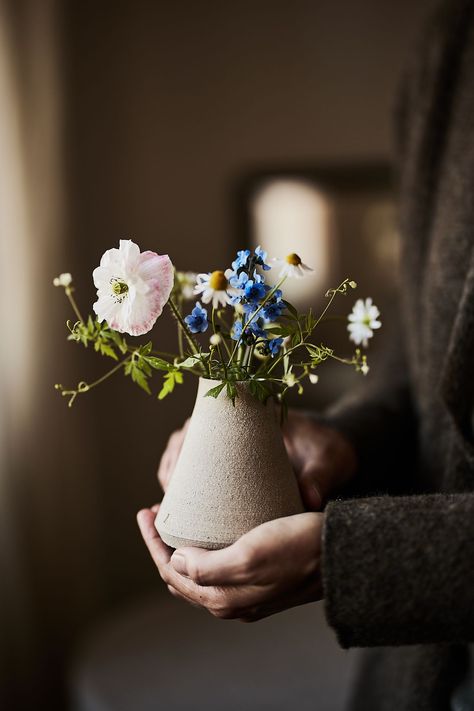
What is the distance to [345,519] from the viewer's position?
53cm

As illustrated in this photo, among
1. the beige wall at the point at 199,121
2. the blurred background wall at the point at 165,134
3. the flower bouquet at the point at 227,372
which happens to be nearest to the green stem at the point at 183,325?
the flower bouquet at the point at 227,372

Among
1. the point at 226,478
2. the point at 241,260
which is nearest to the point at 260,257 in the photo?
the point at 241,260

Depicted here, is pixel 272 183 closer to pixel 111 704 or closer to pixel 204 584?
pixel 111 704

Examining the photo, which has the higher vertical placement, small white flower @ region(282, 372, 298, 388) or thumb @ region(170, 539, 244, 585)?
small white flower @ region(282, 372, 298, 388)

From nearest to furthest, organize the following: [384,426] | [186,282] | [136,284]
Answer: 1. [136,284]
2. [186,282]
3. [384,426]

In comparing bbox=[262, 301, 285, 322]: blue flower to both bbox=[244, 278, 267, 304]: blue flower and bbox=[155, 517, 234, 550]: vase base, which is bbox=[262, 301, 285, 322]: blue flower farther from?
bbox=[155, 517, 234, 550]: vase base

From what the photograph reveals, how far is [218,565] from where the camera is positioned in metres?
0.51

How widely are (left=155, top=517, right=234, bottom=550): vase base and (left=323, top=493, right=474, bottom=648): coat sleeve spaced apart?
0.07 metres

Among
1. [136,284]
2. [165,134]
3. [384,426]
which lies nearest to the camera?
[136,284]

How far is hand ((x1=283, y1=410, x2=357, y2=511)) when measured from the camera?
68 centimetres

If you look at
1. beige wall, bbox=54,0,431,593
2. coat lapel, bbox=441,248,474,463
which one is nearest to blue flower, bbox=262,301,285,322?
coat lapel, bbox=441,248,474,463

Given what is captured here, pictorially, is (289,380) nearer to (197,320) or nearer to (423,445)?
(197,320)

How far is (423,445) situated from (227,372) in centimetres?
40

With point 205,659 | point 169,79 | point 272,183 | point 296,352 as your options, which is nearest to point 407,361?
point 296,352
